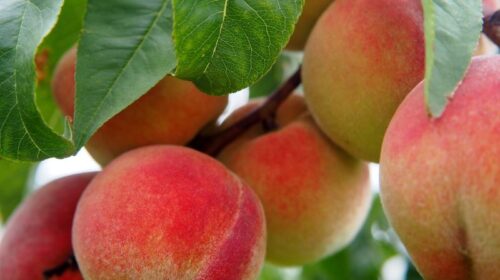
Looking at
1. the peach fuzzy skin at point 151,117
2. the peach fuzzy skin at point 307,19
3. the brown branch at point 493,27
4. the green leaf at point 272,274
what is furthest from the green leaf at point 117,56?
the green leaf at point 272,274

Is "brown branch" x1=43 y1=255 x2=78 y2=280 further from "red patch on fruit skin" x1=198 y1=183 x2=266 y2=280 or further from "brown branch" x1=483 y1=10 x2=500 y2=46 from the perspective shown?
"brown branch" x1=483 y1=10 x2=500 y2=46

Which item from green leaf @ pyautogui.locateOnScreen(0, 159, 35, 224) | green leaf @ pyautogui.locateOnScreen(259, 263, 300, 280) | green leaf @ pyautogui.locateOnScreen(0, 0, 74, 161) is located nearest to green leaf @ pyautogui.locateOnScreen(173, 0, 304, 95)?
green leaf @ pyautogui.locateOnScreen(0, 0, 74, 161)

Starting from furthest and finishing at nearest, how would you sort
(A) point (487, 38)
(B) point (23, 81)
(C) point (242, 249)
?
Result: 1. (A) point (487, 38)
2. (C) point (242, 249)
3. (B) point (23, 81)

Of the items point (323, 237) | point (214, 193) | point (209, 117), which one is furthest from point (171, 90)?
point (323, 237)

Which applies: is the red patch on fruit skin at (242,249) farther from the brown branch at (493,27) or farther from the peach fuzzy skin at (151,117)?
the brown branch at (493,27)

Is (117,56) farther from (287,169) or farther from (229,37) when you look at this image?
(287,169)

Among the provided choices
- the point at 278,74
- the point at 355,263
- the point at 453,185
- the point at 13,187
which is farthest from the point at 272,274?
the point at 453,185
